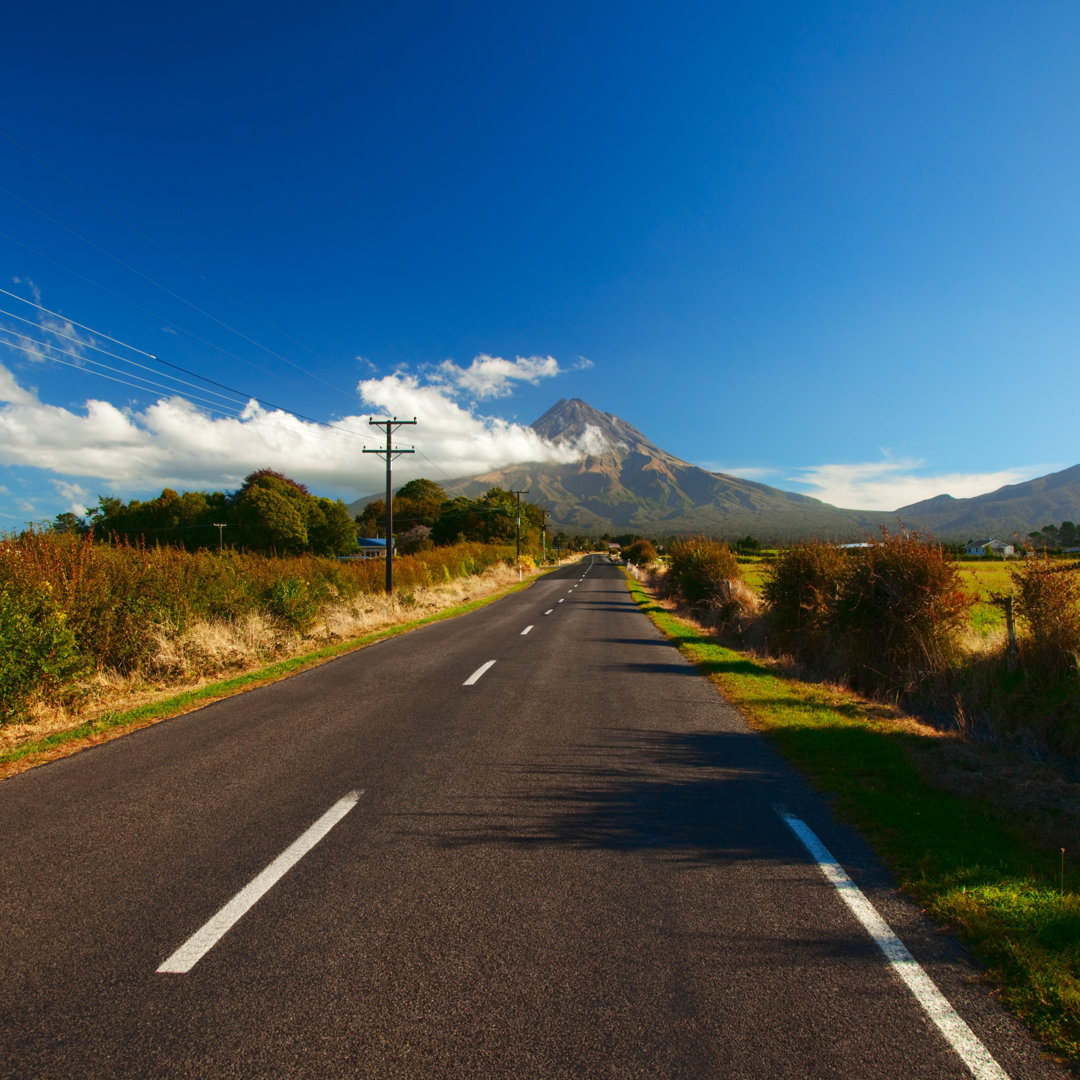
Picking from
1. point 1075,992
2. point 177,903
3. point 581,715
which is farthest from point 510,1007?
point 581,715

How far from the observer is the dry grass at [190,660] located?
326 inches

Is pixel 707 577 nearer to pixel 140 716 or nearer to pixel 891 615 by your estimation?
pixel 891 615

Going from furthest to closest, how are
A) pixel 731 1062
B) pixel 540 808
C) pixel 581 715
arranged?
pixel 581 715 → pixel 540 808 → pixel 731 1062

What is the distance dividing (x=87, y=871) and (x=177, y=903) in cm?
89

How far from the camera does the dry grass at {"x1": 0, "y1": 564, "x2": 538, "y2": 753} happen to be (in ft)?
27.1

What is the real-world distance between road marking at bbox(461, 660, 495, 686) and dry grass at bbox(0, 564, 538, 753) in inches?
175

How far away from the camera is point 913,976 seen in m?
2.90

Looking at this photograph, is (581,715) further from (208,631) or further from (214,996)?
(208,631)

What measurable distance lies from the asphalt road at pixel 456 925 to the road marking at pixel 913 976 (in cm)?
3

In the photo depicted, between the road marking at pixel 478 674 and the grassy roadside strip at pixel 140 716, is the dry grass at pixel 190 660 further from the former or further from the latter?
the road marking at pixel 478 674

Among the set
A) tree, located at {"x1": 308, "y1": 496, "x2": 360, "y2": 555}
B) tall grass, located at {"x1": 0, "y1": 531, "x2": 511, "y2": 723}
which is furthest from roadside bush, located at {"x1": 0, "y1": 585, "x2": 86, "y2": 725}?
tree, located at {"x1": 308, "y1": 496, "x2": 360, "y2": 555}

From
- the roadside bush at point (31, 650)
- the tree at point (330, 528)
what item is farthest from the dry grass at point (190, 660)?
the tree at point (330, 528)

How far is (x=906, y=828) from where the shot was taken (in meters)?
4.55

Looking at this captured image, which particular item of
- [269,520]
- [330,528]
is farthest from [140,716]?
[330,528]
